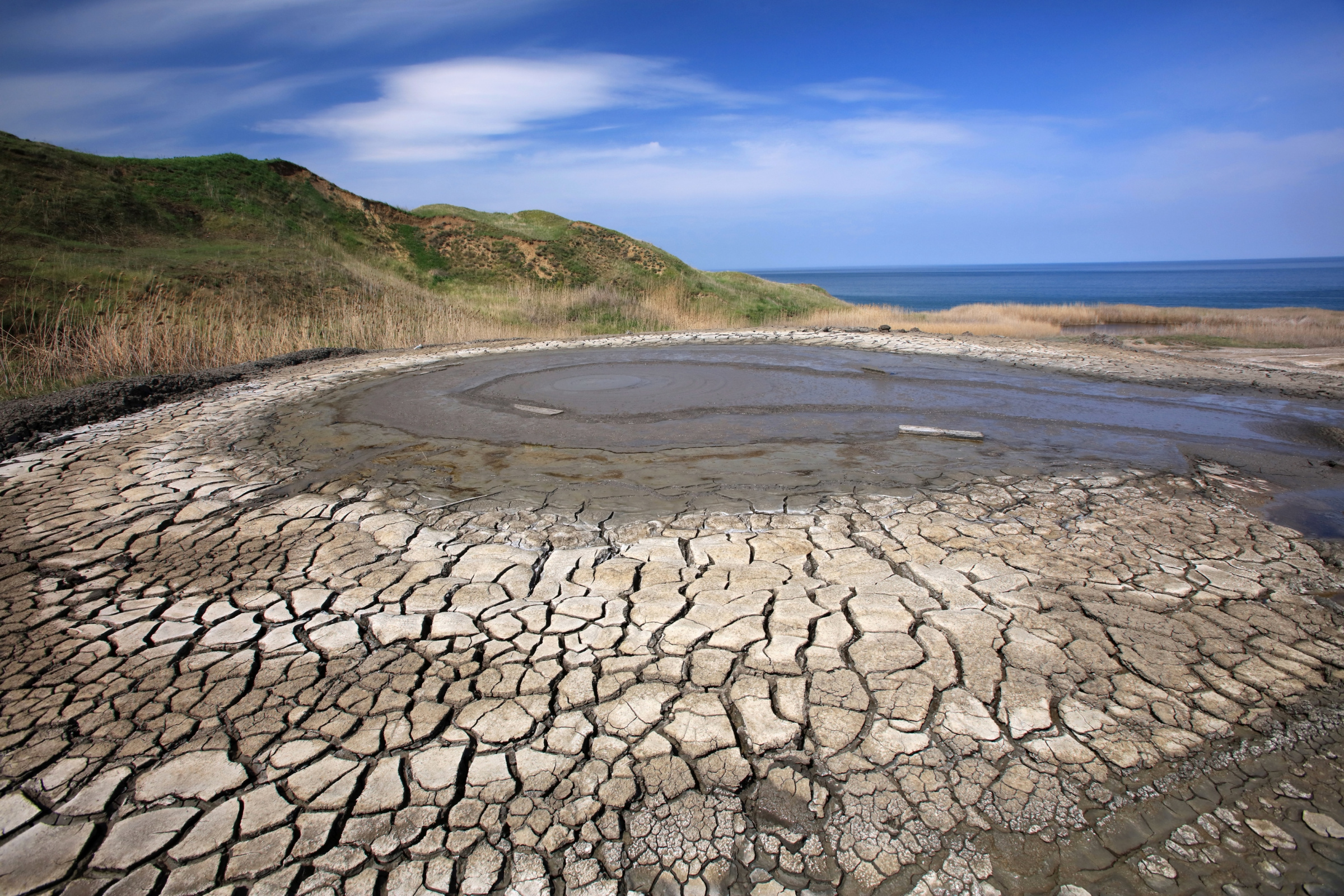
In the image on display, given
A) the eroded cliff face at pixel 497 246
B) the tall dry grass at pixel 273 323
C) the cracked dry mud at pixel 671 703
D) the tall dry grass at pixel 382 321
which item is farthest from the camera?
the eroded cliff face at pixel 497 246

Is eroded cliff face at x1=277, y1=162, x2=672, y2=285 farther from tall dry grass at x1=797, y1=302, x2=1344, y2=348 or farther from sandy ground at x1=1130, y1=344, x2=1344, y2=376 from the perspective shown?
sandy ground at x1=1130, y1=344, x2=1344, y2=376

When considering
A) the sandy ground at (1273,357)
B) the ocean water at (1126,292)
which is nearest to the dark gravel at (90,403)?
the sandy ground at (1273,357)

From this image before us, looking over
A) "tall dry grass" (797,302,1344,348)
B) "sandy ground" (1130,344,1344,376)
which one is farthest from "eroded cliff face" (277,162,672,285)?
"sandy ground" (1130,344,1344,376)

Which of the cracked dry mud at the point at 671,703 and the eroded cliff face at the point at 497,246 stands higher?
the eroded cliff face at the point at 497,246

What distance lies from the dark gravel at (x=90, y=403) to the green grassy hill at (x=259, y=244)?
493cm

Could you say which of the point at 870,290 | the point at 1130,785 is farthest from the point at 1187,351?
the point at 870,290

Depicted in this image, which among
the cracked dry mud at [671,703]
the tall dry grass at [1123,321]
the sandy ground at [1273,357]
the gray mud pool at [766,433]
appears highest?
the tall dry grass at [1123,321]

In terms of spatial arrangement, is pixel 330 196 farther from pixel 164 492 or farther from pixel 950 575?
pixel 950 575

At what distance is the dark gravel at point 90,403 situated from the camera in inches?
195

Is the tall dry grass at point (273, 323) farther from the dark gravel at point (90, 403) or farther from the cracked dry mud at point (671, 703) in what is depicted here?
the cracked dry mud at point (671, 703)

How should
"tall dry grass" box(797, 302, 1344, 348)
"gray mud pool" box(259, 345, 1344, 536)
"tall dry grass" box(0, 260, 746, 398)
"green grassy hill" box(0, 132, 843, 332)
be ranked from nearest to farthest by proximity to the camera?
"gray mud pool" box(259, 345, 1344, 536), "tall dry grass" box(0, 260, 746, 398), "tall dry grass" box(797, 302, 1344, 348), "green grassy hill" box(0, 132, 843, 332)

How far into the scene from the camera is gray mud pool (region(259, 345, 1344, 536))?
404 cm

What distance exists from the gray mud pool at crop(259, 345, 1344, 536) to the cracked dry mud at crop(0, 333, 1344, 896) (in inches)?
21.2

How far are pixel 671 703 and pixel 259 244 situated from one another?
23.6m
